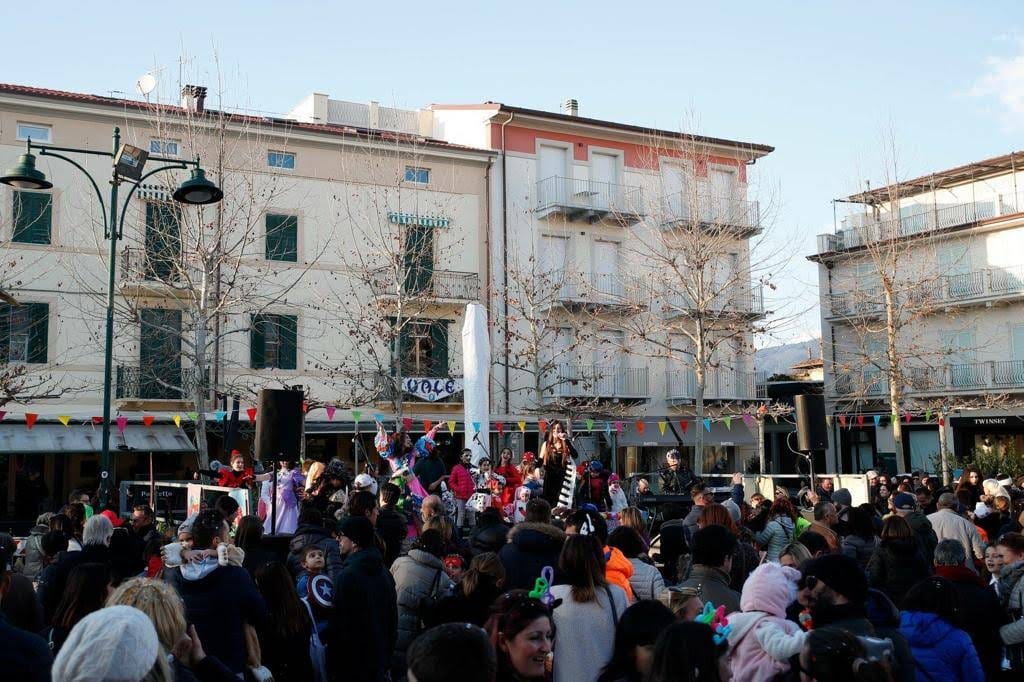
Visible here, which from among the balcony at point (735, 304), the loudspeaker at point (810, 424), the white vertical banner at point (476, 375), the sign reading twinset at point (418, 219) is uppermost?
the sign reading twinset at point (418, 219)

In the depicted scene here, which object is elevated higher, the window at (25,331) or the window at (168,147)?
the window at (168,147)

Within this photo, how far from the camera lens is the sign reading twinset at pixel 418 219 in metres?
29.3

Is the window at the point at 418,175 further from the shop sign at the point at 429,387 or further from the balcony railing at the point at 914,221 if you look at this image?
the balcony railing at the point at 914,221

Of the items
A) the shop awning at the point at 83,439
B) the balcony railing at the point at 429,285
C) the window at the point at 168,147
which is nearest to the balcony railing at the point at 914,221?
the balcony railing at the point at 429,285

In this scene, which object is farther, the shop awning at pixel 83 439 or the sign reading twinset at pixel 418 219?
the sign reading twinset at pixel 418 219

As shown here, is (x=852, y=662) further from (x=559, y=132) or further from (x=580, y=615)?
(x=559, y=132)

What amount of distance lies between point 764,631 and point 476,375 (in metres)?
12.5

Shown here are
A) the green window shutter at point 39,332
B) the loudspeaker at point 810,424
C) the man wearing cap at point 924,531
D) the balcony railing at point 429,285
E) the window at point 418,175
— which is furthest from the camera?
the window at point 418,175

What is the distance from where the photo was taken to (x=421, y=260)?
29.8 m

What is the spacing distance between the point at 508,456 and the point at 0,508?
15843 millimetres

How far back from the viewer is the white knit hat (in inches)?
122

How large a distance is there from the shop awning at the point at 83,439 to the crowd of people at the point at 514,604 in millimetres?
14303

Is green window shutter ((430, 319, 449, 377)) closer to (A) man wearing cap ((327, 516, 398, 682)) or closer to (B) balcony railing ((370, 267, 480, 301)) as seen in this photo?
(B) balcony railing ((370, 267, 480, 301))

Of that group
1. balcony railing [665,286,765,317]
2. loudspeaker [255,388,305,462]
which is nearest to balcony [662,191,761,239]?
balcony railing [665,286,765,317]
